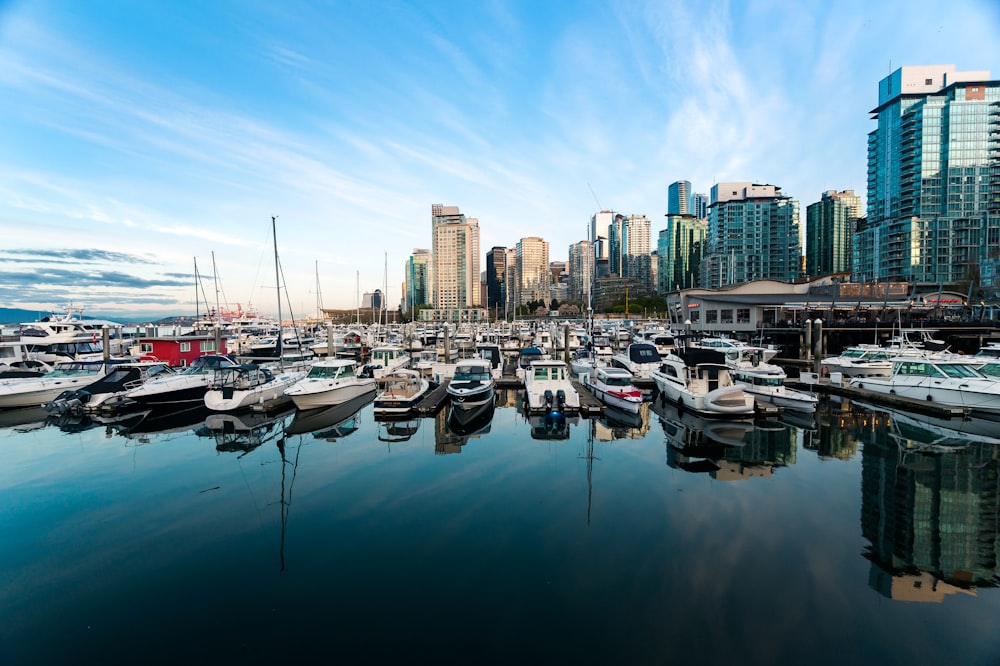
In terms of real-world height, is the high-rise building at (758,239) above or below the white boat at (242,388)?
above

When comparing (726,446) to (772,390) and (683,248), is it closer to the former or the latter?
(772,390)

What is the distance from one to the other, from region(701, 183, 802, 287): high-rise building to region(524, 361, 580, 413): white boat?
12726 cm

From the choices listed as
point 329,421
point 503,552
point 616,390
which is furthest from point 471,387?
point 503,552

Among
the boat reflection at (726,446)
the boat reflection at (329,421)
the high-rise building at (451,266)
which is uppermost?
the high-rise building at (451,266)

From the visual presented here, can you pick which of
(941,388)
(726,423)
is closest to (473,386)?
(726,423)

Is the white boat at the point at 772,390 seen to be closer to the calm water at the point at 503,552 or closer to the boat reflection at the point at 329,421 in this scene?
the calm water at the point at 503,552

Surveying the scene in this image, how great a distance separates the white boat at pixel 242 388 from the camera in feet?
76.7

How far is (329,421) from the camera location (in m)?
22.1

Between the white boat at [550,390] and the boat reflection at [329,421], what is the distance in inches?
338

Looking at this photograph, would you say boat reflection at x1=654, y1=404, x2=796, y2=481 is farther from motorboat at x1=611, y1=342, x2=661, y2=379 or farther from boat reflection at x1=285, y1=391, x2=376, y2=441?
boat reflection at x1=285, y1=391, x2=376, y2=441

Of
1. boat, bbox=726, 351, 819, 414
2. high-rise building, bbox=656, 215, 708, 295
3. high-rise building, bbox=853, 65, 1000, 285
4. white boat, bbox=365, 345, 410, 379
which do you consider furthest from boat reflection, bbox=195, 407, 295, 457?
high-rise building, bbox=656, 215, 708, 295

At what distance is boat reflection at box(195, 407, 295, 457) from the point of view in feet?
59.3

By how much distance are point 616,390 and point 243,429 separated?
57.9ft

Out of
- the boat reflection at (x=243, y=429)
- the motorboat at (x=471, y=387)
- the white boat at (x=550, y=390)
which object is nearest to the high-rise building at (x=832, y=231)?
the white boat at (x=550, y=390)
